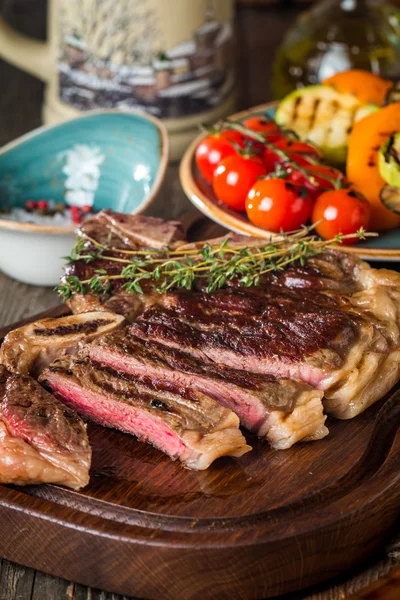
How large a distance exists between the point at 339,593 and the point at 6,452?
1067mm

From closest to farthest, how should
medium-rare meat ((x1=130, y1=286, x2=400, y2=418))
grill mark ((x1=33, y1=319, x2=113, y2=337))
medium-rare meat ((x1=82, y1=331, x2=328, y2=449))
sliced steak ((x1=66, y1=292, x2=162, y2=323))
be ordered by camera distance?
medium-rare meat ((x1=82, y1=331, x2=328, y2=449)), medium-rare meat ((x1=130, y1=286, x2=400, y2=418)), grill mark ((x1=33, y1=319, x2=113, y2=337)), sliced steak ((x1=66, y1=292, x2=162, y2=323))

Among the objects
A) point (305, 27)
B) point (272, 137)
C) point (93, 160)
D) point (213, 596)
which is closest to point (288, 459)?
point (213, 596)

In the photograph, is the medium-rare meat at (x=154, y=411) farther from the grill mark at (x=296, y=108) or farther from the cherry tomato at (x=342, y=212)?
the grill mark at (x=296, y=108)

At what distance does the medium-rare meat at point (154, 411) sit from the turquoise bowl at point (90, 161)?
153 centimetres

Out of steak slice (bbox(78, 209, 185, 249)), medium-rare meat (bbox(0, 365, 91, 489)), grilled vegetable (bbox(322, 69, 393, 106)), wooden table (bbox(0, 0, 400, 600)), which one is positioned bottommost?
wooden table (bbox(0, 0, 400, 600))

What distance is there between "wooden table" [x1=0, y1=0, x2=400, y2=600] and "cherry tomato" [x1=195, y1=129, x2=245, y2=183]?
12.9 inches

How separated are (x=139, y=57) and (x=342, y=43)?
1.26 metres

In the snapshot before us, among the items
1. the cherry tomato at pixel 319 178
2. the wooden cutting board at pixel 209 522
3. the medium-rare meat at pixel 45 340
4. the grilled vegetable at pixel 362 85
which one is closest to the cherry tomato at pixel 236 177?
the cherry tomato at pixel 319 178

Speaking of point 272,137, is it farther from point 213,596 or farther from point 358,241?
point 213,596

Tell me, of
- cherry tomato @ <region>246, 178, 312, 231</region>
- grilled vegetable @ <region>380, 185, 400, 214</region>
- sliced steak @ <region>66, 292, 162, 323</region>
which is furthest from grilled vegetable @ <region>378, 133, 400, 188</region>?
sliced steak @ <region>66, 292, 162, 323</region>

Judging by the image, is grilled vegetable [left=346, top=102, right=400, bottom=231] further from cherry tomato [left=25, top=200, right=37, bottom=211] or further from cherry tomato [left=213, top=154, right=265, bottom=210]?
cherry tomato [left=25, top=200, right=37, bottom=211]

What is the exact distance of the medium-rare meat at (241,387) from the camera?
2.78 m

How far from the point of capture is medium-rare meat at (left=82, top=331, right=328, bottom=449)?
9.11 ft

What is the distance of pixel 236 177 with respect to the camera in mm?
3949
